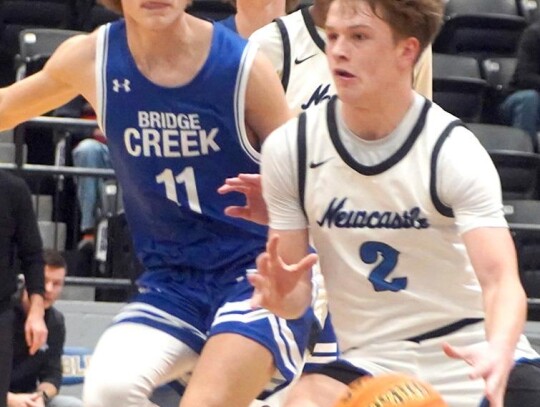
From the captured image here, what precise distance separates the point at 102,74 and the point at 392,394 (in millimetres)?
1366

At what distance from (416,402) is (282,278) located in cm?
53

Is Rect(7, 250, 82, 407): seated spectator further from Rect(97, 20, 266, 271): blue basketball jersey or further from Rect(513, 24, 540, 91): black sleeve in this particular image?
Rect(513, 24, 540, 91): black sleeve

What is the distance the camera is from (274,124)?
12.3ft

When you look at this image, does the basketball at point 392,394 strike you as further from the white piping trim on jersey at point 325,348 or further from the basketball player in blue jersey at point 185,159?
the white piping trim on jersey at point 325,348

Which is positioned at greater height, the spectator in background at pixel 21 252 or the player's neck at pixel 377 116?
the player's neck at pixel 377 116

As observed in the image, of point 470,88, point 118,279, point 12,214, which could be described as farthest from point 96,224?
point 470,88

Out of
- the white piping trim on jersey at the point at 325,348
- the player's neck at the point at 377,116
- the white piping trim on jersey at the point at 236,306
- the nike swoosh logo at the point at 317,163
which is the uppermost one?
the player's neck at the point at 377,116

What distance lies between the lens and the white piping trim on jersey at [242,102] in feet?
12.2

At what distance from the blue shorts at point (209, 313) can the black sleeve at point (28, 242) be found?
9.90 feet

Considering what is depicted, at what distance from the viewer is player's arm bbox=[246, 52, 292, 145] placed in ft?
12.3

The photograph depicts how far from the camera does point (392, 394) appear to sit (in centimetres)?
291

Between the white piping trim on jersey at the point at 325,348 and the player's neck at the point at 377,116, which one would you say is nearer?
the player's neck at the point at 377,116

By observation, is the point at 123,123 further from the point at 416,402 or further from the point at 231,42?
the point at 416,402

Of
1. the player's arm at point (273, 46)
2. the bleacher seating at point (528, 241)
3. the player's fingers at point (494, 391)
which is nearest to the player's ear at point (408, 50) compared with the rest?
Answer: the player's fingers at point (494, 391)
